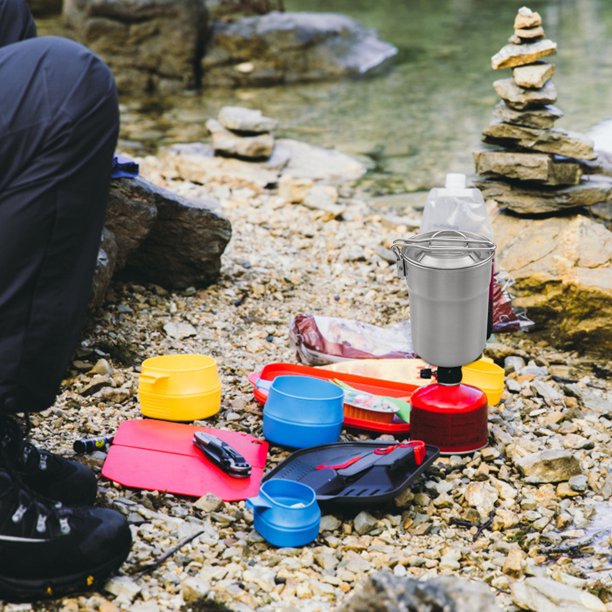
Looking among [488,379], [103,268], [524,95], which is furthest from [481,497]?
[524,95]

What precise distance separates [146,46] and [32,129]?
34.0 ft

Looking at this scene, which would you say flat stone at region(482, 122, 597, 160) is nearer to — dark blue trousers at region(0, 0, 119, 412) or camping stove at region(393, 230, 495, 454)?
camping stove at region(393, 230, 495, 454)

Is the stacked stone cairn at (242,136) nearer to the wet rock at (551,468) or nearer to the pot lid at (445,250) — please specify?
the pot lid at (445,250)

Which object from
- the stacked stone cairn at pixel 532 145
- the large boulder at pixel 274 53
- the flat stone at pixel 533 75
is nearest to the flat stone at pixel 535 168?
the stacked stone cairn at pixel 532 145

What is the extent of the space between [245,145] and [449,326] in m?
5.04

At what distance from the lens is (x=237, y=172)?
800 cm

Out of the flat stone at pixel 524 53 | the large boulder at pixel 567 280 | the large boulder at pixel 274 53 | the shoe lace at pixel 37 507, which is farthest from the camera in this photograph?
the large boulder at pixel 274 53

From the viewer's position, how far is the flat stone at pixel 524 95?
17.2 ft

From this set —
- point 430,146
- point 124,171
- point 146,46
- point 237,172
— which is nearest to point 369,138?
point 430,146

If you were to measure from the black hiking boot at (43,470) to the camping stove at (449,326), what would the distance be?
52.9 inches

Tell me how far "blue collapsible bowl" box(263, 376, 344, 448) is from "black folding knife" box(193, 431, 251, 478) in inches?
7.7

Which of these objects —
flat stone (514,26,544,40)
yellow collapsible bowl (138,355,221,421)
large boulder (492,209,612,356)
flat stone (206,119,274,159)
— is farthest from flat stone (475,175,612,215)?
flat stone (206,119,274,159)

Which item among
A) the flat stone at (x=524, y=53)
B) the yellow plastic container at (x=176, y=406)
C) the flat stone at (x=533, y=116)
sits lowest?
the yellow plastic container at (x=176, y=406)

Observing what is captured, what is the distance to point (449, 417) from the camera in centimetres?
361
